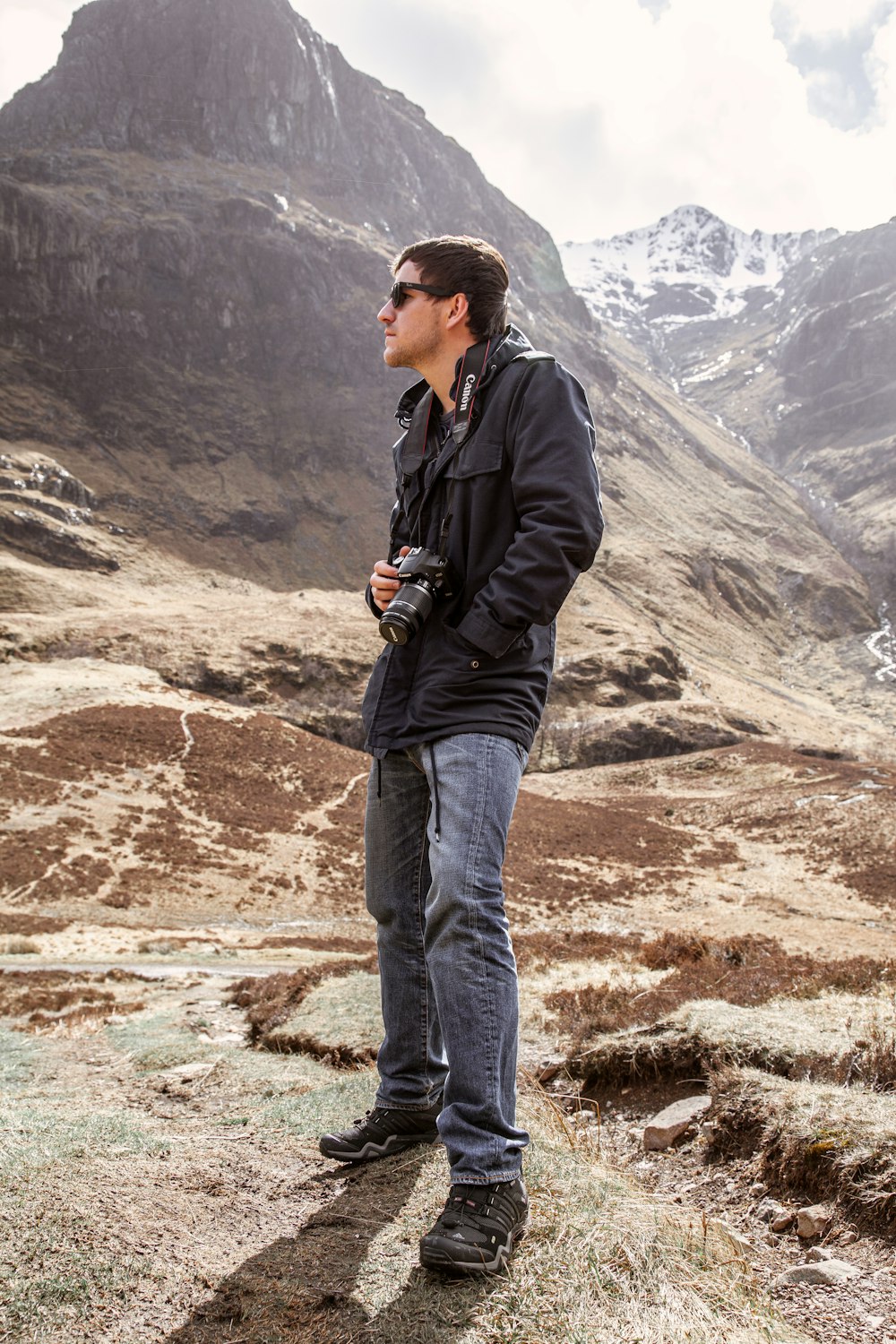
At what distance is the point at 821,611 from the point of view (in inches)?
→ 4729

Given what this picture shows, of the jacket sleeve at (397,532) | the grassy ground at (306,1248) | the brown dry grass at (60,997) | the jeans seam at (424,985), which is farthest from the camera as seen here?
the brown dry grass at (60,997)

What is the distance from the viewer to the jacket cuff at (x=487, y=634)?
2.58 metres

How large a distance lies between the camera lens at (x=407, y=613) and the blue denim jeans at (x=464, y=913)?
0.35 m

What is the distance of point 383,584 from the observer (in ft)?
9.67

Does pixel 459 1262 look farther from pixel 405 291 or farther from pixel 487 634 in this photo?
pixel 405 291

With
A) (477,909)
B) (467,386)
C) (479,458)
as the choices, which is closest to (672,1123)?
(477,909)

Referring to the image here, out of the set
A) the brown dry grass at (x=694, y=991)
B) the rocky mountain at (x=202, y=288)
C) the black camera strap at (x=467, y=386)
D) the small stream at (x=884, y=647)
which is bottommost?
the brown dry grass at (x=694, y=991)

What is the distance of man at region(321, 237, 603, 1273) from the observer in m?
2.44

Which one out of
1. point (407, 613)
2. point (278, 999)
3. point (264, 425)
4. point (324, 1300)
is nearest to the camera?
point (324, 1300)

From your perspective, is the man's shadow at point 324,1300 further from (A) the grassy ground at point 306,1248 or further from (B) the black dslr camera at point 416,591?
(B) the black dslr camera at point 416,591

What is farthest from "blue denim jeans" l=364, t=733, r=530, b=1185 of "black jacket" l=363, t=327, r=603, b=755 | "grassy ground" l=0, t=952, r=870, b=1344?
"grassy ground" l=0, t=952, r=870, b=1344

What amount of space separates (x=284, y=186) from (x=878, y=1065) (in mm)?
139178

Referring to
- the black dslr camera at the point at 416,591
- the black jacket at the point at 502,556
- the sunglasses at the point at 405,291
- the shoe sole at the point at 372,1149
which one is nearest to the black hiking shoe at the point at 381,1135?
the shoe sole at the point at 372,1149

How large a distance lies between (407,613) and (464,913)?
2.97 feet
